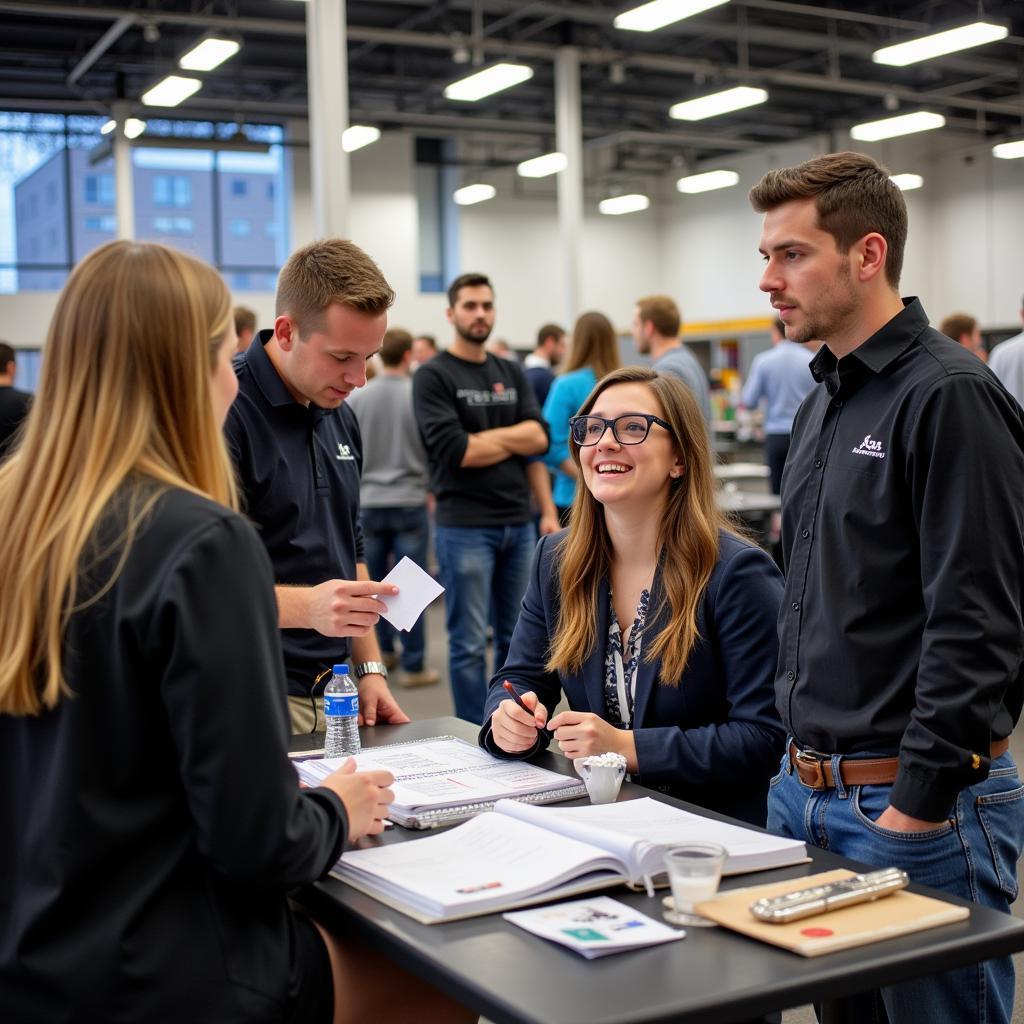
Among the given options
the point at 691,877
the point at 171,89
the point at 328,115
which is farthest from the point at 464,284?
the point at 171,89

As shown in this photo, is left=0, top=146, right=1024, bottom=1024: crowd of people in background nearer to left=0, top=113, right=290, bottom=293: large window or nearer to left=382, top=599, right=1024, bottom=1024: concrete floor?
left=382, top=599, right=1024, bottom=1024: concrete floor

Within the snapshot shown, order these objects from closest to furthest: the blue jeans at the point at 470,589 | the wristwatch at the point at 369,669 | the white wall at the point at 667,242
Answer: the wristwatch at the point at 369,669, the blue jeans at the point at 470,589, the white wall at the point at 667,242

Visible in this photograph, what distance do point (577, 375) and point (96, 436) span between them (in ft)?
14.5

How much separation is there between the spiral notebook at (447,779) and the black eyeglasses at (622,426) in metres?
0.62

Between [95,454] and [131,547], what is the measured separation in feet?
0.40

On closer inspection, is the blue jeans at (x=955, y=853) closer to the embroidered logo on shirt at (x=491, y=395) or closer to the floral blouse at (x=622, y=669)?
the floral blouse at (x=622, y=669)

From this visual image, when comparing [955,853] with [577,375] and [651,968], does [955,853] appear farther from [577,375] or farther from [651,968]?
[577,375]

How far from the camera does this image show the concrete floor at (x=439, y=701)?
109 inches

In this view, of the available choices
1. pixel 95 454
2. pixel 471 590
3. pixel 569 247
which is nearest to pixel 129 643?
pixel 95 454

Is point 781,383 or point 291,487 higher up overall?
point 781,383

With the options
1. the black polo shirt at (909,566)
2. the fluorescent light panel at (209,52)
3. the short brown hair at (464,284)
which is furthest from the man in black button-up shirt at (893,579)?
the fluorescent light panel at (209,52)

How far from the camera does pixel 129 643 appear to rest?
1319 mm

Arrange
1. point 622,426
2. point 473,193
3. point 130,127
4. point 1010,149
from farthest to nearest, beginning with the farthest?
point 473,193
point 1010,149
point 130,127
point 622,426

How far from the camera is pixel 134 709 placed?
1.33 m
